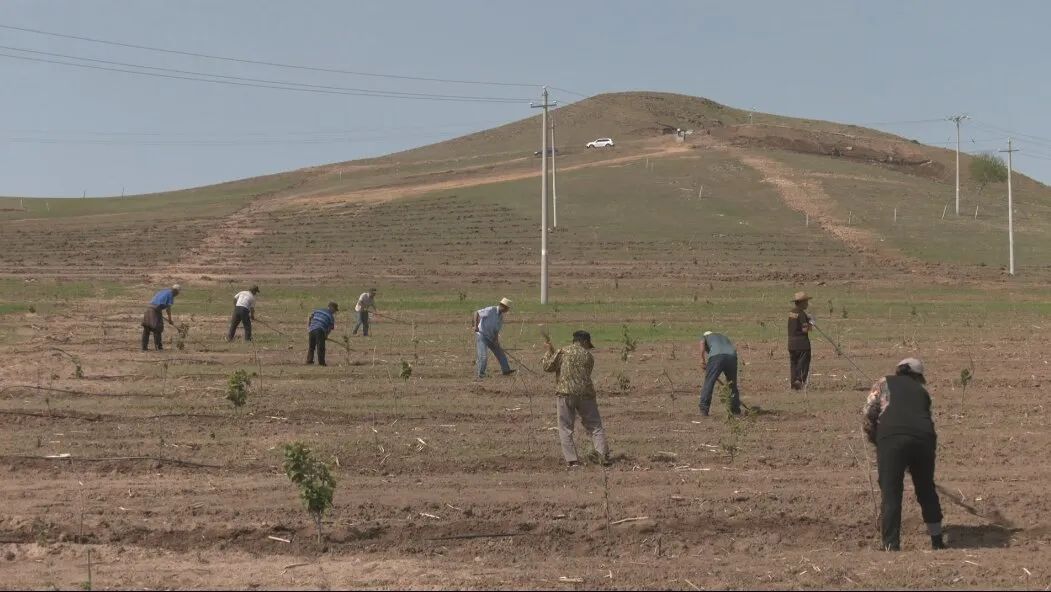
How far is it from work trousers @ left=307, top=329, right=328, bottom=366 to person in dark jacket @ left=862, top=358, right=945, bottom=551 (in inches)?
492

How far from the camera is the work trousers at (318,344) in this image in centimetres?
2094

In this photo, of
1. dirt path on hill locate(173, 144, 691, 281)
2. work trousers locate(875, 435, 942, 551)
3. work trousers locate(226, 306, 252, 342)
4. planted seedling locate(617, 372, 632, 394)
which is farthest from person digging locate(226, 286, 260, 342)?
dirt path on hill locate(173, 144, 691, 281)

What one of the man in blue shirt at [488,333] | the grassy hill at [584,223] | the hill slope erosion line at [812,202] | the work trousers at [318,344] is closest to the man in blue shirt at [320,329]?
the work trousers at [318,344]

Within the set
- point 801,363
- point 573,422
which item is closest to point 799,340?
point 801,363

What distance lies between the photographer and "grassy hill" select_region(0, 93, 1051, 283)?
1815 inches

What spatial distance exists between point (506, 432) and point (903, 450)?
233 inches

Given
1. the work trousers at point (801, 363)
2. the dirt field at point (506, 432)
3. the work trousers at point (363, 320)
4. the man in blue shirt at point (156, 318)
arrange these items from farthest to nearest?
the work trousers at point (363, 320) < the man in blue shirt at point (156, 318) < the work trousers at point (801, 363) < the dirt field at point (506, 432)

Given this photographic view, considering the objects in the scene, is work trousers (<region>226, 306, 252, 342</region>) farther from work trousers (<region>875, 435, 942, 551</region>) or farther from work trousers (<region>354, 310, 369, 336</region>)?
work trousers (<region>875, 435, 942, 551</region>)

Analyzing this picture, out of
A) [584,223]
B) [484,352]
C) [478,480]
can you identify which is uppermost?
[584,223]

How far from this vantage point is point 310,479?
1008 cm

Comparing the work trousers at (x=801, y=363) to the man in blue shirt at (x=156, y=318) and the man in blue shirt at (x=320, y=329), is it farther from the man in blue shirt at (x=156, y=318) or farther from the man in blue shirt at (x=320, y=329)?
the man in blue shirt at (x=156, y=318)

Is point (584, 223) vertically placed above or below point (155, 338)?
above

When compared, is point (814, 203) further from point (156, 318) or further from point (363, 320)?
point (156, 318)

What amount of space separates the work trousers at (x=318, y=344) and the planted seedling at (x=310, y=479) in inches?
423
